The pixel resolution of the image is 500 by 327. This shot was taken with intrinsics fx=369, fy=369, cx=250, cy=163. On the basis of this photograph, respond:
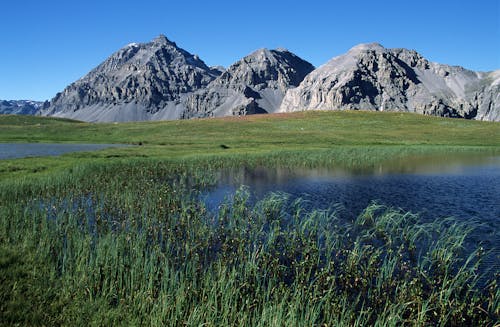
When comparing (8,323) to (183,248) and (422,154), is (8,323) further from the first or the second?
(422,154)

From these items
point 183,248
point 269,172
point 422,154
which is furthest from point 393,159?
point 183,248

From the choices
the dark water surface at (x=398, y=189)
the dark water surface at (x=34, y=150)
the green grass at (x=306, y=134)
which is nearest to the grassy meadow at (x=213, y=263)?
the dark water surface at (x=398, y=189)

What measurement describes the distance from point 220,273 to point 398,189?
90.6 feet

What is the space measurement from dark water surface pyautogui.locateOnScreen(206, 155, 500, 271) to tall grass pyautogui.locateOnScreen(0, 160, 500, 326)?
312 cm

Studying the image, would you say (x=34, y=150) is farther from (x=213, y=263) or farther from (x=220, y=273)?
(x=220, y=273)

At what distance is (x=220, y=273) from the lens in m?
13.4

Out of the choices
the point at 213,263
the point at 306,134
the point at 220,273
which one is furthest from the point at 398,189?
the point at 306,134

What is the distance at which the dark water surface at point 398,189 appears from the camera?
26.0 meters

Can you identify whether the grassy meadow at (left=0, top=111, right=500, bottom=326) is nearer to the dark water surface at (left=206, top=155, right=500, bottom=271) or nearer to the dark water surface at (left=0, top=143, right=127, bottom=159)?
the dark water surface at (left=206, top=155, right=500, bottom=271)

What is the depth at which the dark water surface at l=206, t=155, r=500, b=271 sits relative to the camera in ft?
85.1

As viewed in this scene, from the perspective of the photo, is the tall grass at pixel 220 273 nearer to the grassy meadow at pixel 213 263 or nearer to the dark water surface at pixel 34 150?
the grassy meadow at pixel 213 263

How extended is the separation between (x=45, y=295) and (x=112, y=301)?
202 centimetres

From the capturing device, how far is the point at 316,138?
356ft

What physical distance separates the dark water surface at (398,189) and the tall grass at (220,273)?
3.12 metres
